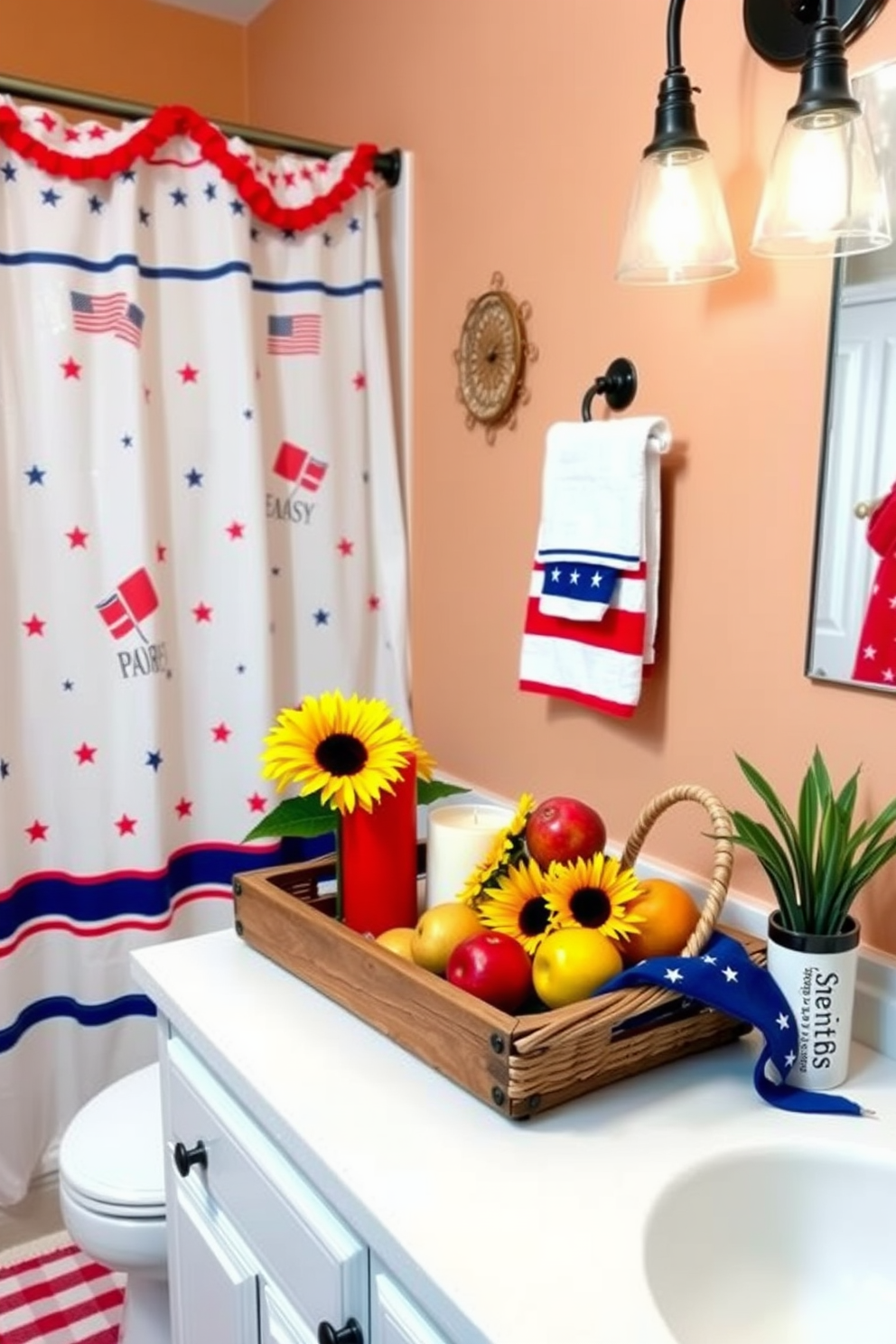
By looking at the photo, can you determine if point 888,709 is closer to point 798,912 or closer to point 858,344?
point 798,912

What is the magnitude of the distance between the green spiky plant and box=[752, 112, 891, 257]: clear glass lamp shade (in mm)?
518

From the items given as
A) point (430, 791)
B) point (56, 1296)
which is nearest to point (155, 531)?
point (430, 791)

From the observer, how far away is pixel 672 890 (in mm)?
1147

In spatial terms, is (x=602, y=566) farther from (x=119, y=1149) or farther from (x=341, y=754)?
(x=119, y=1149)

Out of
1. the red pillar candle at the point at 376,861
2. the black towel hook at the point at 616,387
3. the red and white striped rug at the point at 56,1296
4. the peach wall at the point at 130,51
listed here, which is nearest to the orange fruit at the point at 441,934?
the red pillar candle at the point at 376,861

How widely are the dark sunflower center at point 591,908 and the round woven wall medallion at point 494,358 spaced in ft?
2.65

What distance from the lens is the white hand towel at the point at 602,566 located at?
1.34m

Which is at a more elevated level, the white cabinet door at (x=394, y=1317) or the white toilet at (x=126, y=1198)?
the white cabinet door at (x=394, y=1317)

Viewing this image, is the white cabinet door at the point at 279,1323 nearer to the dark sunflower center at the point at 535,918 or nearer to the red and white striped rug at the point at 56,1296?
the dark sunflower center at the point at 535,918

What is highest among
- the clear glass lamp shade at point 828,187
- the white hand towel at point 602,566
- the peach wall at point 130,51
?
the peach wall at point 130,51

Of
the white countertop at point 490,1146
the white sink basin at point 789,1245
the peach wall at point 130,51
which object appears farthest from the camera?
the peach wall at point 130,51

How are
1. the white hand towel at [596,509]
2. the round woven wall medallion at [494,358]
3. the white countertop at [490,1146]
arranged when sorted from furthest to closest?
the round woven wall medallion at [494,358]
the white hand towel at [596,509]
the white countertop at [490,1146]

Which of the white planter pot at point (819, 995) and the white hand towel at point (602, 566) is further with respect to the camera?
the white hand towel at point (602, 566)

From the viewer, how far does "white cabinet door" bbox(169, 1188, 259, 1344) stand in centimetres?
111
